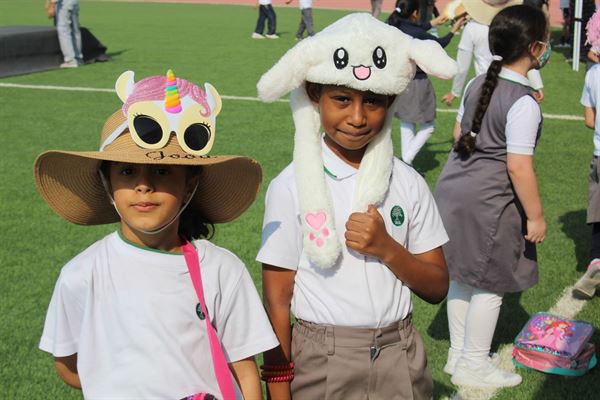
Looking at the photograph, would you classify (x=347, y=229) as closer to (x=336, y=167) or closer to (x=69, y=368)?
(x=336, y=167)

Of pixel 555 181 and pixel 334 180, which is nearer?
pixel 334 180

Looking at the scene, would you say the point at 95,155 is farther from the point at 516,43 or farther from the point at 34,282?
the point at 34,282

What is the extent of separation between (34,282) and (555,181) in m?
5.27

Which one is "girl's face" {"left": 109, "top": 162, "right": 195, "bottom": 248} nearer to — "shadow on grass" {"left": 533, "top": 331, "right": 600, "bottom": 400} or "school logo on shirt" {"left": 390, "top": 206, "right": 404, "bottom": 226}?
"school logo on shirt" {"left": 390, "top": 206, "right": 404, "bottom": 226}

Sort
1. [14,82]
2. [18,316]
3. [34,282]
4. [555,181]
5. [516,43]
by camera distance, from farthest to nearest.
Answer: [14,82], [555,181], [34,282], [18,316], [516,43]

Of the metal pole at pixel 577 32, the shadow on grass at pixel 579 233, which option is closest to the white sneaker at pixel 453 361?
the shadow on grass at pixel 579 233

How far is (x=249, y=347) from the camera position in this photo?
260 centimetres

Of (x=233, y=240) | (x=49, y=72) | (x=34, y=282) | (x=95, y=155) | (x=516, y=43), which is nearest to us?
(x=95, y=155)

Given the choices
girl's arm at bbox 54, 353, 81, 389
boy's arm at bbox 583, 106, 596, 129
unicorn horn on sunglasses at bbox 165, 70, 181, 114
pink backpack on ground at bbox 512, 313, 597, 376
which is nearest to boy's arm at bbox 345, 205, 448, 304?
unicorn horn on sunglasses at bbox 165, 70, 181, 114

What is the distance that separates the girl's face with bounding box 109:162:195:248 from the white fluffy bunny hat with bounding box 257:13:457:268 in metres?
0.49

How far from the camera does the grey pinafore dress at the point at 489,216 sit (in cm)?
446

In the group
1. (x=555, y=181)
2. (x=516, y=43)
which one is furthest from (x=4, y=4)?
(x=516, y=43)

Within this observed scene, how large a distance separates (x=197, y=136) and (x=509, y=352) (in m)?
3.15

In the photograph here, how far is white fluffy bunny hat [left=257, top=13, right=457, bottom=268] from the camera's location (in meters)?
2.81
